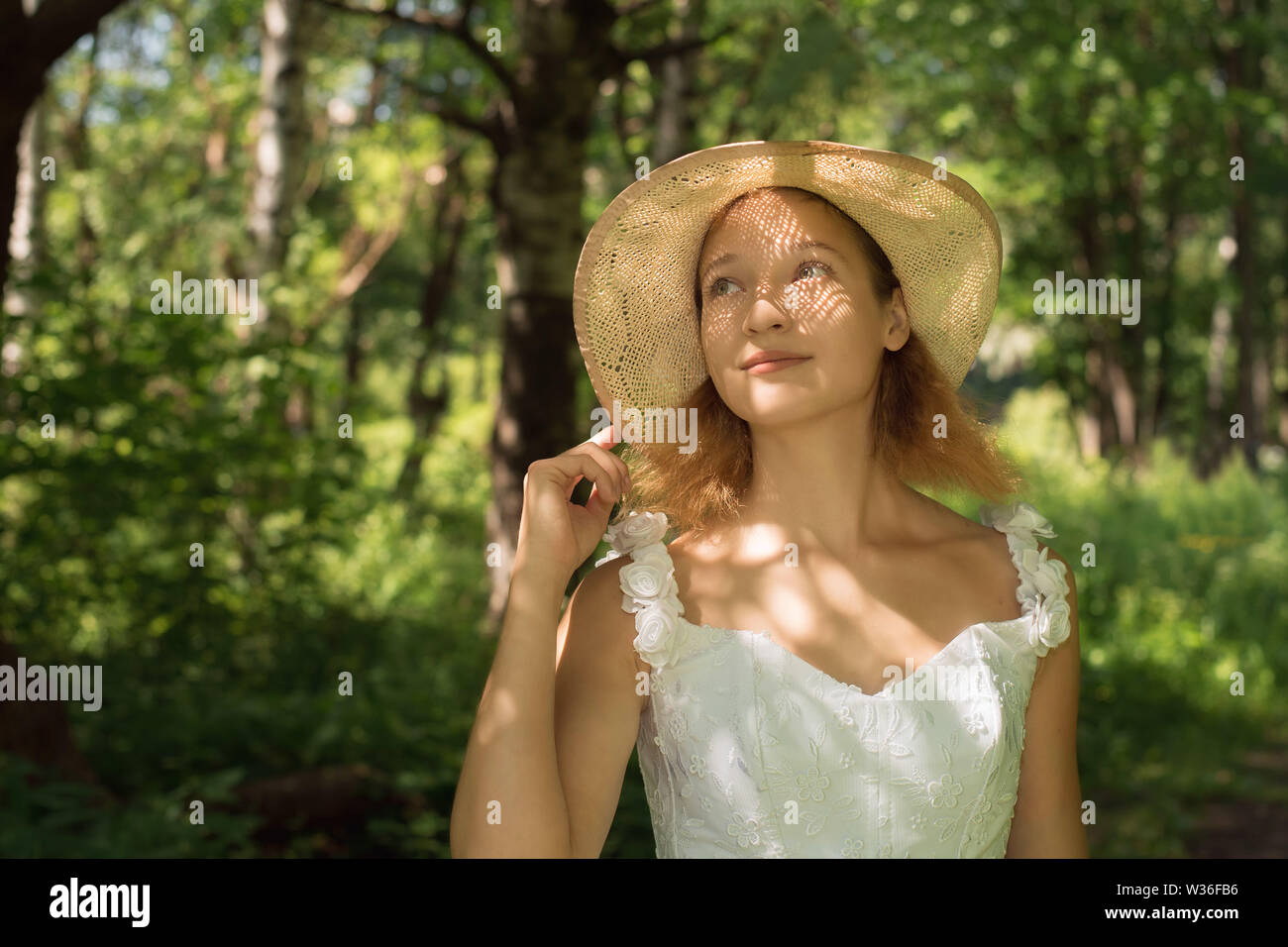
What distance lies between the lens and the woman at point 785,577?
2.13m

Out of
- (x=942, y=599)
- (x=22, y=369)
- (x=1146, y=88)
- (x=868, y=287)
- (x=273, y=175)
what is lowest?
(x=942, y=599)

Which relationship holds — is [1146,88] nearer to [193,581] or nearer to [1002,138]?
[1002,138]

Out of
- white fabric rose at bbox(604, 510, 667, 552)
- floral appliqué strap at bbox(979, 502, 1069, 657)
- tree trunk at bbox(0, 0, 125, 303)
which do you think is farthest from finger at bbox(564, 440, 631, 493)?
tree trunk at bbox(0, 0, 125, 303)

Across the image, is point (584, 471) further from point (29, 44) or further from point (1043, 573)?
point (29, 44)

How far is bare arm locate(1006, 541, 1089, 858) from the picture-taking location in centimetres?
227

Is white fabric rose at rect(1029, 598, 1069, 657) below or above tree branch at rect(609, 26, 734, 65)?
below

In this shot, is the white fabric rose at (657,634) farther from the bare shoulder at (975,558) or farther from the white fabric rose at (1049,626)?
the white fabric rose at (1049,626)

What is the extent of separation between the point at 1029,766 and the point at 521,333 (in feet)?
12.6

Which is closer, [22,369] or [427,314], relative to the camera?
[22,369]

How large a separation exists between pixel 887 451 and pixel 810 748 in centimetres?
69

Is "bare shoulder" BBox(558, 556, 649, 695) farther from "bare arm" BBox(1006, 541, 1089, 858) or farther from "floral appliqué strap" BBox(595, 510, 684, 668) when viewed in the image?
"bare arm" BBox(1006, 541, 1089, 858)

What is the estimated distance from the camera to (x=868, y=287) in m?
2.35

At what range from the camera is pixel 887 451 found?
2551 millimetres

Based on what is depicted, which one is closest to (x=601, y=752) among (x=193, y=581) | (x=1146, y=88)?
(x=193, y=581)
